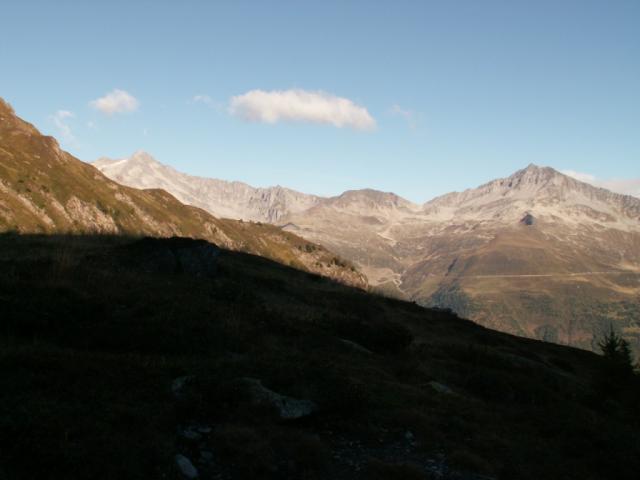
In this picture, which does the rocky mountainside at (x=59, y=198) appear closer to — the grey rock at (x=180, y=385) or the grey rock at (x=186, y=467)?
the grey rock at (x=180, y=385)

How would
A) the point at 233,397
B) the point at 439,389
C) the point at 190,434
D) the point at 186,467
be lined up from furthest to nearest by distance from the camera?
the point at 439,389 < the point at 233,397 < the point at 190,434 < the point at 186,467

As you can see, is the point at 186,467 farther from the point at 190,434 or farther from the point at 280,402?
the point at 280,402

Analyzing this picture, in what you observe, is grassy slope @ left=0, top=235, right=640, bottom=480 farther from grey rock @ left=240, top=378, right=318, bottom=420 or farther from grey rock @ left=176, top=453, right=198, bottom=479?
grey rock @ left=240, top=378, right=318, bottom=420

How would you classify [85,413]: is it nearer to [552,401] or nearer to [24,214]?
[552,401]

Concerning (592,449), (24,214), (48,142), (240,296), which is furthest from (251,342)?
(48,142)

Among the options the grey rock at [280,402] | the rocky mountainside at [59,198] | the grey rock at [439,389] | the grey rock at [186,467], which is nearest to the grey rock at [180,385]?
the grey rock at [280,402]

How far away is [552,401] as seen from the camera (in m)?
19.4

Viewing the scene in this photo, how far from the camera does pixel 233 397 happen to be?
11102 mm

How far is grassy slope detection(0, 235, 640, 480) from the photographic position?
8.65 metres

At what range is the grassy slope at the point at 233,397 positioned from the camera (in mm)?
8648

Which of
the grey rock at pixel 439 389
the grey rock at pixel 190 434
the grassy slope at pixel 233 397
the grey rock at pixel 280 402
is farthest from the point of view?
the grey rock at pixel 439 389

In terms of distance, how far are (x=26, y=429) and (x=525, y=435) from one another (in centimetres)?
1251

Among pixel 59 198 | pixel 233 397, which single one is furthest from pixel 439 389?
pixel 59 198

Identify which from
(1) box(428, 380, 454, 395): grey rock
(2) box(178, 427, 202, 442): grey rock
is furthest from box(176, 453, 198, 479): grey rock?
(1) box(428, 380, 454, 395): grey rock
